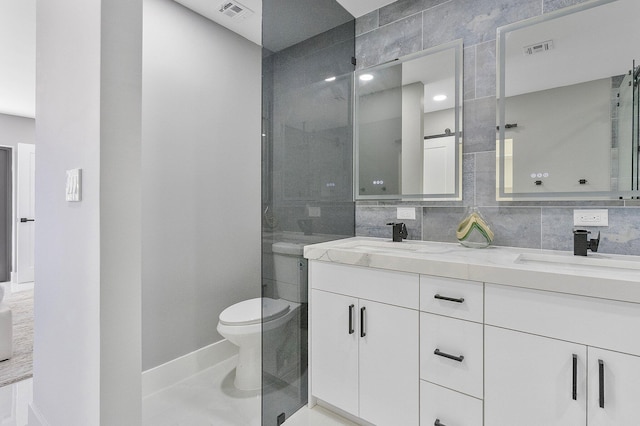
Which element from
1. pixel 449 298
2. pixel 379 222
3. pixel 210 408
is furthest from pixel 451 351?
pixel 210 408

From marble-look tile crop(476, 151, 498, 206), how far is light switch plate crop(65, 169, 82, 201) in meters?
1.91

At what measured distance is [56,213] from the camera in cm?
143

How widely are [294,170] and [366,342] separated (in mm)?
997

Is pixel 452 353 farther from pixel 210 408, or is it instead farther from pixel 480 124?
pixel 210 408

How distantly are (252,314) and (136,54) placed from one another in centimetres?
156

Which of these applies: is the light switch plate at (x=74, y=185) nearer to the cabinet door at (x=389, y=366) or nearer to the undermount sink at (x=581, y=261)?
the cabinet door at (x=389, y=366)

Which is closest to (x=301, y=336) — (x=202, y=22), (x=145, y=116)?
(x=145, y=116)

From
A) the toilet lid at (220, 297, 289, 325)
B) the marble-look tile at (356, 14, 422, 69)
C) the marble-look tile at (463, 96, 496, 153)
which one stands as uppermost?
the marble-look tile at (356, 14, 422, 69)

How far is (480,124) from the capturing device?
69.9 inches

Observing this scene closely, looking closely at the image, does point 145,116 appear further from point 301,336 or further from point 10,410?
point 10,410

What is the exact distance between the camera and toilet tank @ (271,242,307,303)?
1.74 metres

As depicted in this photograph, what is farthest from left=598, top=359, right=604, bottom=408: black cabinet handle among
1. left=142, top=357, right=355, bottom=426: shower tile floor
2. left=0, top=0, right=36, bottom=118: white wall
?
left=0, top=0, right=36, bottom=118: white wall

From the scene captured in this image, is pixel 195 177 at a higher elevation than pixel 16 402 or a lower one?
higher

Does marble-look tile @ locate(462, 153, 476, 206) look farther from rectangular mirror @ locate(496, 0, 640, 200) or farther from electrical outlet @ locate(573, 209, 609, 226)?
electrical outlet @ locate(573, 209, 609, 226)
